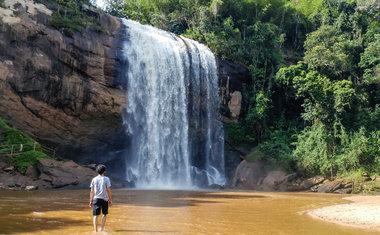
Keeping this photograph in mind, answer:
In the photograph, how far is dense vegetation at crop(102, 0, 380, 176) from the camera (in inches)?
1005

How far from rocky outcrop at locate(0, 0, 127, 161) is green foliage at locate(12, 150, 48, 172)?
3.00 metres

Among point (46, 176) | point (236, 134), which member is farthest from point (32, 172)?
point (236, 134)

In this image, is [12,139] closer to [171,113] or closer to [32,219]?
[171,113]

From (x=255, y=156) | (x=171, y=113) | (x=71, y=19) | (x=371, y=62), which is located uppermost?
(x=71, y=19)

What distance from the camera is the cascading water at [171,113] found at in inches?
969

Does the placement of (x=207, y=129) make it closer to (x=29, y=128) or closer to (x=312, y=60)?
(x=312, y=60)

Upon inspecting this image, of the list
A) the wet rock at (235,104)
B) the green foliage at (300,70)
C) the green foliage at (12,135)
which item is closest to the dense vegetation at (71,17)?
the green foliage at (300,70)

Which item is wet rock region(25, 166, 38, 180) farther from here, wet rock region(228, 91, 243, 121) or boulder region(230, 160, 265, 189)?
wet rock region(228, 91, 243, 121)

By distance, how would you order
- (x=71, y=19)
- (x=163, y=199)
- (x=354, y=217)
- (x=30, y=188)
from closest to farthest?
(x=354, y=217) < (x=163, y=199) < (x=30, y=188) < (x=71, y=19)

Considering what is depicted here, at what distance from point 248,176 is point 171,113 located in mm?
7598

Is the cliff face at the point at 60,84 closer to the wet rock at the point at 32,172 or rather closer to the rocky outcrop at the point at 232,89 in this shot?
the wet rock at the point at 32,172

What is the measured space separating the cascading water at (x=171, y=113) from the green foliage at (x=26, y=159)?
6.97 m

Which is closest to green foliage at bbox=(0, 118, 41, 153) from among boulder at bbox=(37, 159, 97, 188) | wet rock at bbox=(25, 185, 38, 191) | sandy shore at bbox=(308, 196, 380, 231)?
boulder at bbox=(37, 159, 97, 188)

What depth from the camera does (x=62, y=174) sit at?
18.2 metres
